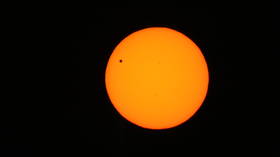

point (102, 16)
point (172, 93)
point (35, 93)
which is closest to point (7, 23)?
point (35, 93)

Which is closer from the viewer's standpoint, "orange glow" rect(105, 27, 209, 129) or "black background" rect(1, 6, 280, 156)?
"orange glow" rect(105, 27, 209, 129)

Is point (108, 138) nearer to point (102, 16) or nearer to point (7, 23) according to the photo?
point (102, 16)

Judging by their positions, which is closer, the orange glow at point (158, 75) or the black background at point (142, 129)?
the orange glow at point (158, 75)

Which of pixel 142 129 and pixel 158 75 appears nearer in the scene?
pixel 158 75
